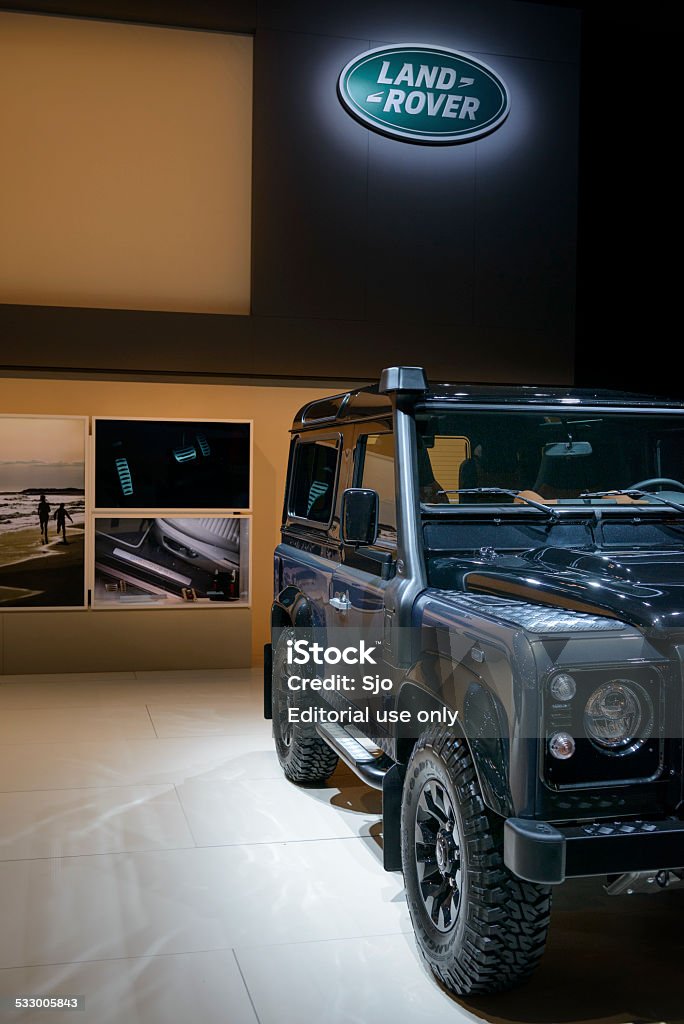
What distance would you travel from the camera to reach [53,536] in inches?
331

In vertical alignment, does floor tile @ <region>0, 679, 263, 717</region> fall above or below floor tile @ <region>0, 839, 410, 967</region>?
below

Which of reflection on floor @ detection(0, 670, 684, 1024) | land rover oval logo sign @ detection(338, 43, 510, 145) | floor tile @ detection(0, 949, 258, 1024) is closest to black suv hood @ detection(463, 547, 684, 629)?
reflection on floor @ detection(0, 670, 684, 1024)

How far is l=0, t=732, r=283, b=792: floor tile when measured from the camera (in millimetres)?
5598

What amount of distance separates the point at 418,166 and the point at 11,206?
361 cm

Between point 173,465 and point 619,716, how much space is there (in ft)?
20.3

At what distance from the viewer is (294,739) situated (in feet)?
17.7

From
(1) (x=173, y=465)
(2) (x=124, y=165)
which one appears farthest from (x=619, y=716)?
(2) (x=124, y=165)

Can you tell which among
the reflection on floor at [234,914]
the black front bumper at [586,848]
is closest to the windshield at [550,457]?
the black front bumper at [586,848]

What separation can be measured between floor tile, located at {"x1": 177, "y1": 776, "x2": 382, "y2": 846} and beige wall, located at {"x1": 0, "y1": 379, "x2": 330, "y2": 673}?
10.7 feet

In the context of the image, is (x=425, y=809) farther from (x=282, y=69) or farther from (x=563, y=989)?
(x=282, y=69)

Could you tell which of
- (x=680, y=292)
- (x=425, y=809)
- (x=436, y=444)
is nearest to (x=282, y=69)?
(x=680, y=292)

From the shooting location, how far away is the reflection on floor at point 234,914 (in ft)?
10.4

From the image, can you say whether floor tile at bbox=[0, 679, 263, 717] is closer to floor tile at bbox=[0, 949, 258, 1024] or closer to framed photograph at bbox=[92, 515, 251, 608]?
framed photograph at bbox=[92, 515, 251, 608]

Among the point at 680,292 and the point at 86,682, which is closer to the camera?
the point at 86,682
